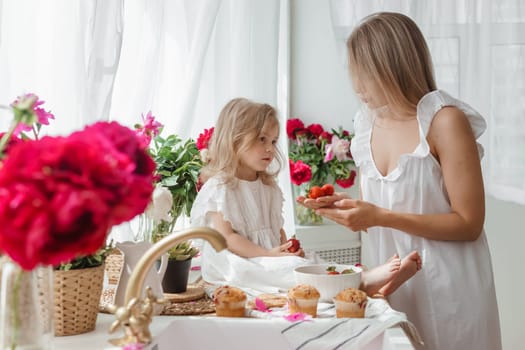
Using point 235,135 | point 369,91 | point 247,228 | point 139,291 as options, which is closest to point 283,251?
point 247,228

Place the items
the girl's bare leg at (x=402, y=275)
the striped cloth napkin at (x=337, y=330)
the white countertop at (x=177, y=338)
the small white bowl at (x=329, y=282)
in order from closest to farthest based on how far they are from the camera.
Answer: the white countertop at (x=177, y=338) < the striped cloth napkin at (x=337, y=330) < the small white bowl at (x=329, y=282) < the girl's bare leg at (x=402, y=275)

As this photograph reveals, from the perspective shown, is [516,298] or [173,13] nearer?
[173,13]

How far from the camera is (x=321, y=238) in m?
3.45

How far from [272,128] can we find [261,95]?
71 centimetres

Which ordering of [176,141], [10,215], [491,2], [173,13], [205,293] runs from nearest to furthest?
[10,215]
[205,293]
[176,141]
[173,13]
[491,2]

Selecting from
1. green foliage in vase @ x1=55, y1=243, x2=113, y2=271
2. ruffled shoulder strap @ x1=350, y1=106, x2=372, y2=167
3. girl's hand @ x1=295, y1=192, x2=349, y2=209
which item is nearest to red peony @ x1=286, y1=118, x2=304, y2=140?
ruffled shoulder strap @ x1=350, y1=106, x2=372, y2=167

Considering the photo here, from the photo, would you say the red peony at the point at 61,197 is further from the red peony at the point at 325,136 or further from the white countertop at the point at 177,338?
the red peony at the point at 325,136

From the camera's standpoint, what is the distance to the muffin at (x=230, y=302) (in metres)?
1.39

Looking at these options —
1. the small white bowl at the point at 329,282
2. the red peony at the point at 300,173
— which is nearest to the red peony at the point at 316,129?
the red peony at the point at 300,173

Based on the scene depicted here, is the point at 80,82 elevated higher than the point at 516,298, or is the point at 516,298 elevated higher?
the point at 80,82

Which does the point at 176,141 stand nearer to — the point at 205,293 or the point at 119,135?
the point at 205,293

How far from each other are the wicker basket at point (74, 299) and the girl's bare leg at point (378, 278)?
64cm

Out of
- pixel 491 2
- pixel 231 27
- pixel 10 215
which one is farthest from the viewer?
pixel 491 2

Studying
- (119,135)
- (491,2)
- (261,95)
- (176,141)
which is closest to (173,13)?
(176,141)
